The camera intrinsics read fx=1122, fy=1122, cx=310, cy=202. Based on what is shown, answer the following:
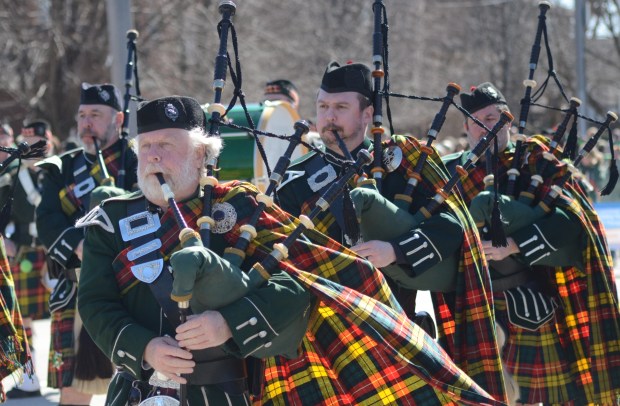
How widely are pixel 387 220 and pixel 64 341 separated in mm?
2436

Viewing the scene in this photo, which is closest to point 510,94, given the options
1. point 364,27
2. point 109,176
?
point 364,27

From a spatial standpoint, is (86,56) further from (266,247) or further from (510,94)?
(266,247)

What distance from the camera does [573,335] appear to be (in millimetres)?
5398

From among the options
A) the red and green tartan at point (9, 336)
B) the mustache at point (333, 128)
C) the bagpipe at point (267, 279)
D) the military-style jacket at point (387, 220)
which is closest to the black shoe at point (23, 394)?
the red and green tartan at point (9, 336)

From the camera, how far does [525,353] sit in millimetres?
5332

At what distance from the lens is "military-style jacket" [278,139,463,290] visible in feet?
13.6

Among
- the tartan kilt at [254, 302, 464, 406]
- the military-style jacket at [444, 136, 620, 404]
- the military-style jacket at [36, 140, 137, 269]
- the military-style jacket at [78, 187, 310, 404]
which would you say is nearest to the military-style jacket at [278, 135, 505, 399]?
the military-style jacket at [444, 136, 620, 404]

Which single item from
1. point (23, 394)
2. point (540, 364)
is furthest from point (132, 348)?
point (23, 394)

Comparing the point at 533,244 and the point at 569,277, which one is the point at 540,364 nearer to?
the point at 569,277

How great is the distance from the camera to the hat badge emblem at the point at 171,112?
3.25m

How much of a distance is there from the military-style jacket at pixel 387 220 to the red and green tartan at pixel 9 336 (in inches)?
54.6

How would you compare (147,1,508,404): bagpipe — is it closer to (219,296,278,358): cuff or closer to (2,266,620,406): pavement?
(219,296,278,358): cuff

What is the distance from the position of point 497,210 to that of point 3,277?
86.7 inches

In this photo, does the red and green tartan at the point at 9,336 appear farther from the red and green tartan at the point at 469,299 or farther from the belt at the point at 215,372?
the belt at the point at 215,372
